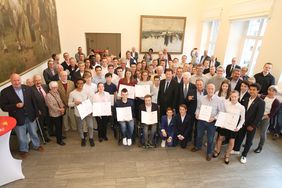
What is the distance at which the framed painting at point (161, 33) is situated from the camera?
31.7 feet

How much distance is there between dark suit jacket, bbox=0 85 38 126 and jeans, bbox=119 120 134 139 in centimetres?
187

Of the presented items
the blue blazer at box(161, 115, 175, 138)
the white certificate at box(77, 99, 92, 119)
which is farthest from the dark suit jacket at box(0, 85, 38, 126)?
the blue blazer at box(161, 115, 175, 138)

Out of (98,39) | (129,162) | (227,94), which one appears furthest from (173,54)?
(129,162)

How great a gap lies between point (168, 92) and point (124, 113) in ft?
3.87

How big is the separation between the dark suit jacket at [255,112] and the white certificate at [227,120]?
13.1 inches

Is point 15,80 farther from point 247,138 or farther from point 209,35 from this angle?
point 209,35

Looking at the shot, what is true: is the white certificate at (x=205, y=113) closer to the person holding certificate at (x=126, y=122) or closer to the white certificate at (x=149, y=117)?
the white certificate at (x=149, y=117)

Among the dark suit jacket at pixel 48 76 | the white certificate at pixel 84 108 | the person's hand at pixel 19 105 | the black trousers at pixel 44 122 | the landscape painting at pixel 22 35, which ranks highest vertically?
Result: the landscape painting at pixel 22 35

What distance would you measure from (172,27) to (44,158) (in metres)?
8.82

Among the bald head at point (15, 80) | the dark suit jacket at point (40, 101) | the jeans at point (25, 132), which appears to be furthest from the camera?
the dark suit jacket at point (40, 101)

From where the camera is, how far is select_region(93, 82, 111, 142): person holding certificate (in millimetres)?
4025

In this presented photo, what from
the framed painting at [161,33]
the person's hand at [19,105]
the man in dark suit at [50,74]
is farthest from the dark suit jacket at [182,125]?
the framed painting at [161,33]

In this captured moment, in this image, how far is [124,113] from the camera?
4055 millimetres

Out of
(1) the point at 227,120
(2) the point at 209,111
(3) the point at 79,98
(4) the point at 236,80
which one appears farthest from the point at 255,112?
(3) the point at 79,98
